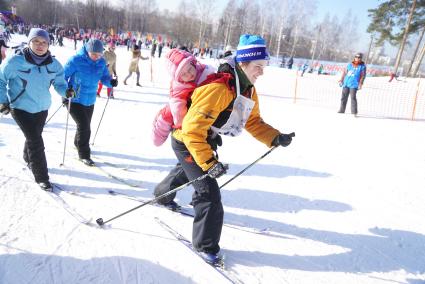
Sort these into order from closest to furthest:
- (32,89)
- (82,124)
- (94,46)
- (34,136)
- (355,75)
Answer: (32,89)
(34,136)
(94,46)
(82,124)
(355,75)

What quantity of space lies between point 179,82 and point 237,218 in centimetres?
173

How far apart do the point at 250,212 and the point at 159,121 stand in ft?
5.35

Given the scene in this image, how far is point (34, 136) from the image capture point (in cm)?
358

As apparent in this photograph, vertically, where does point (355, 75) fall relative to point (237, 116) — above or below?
above

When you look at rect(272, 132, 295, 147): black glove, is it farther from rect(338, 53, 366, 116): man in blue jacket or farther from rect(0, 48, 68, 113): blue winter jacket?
rect(338, 53, 366, 116): man in blue jacket

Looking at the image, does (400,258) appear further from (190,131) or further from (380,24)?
(380,24)

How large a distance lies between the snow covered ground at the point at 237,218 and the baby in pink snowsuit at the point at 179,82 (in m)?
1.15

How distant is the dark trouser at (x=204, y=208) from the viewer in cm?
267

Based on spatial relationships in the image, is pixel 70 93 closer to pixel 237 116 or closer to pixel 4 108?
pixel 4 108

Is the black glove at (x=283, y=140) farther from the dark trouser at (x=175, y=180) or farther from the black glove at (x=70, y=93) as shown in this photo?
the black glove at (x=70, y=93)

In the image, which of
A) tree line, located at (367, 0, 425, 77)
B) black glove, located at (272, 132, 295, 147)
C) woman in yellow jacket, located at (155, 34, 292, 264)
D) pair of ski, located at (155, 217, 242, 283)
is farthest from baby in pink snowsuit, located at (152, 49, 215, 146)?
tree line, located at (367, 0, 425, 77)

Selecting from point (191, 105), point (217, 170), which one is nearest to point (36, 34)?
point (191, 105)

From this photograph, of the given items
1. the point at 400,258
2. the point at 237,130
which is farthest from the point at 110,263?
the point at 400,258

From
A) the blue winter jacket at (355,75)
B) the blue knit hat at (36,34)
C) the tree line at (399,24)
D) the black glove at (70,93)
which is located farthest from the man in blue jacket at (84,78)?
the tree line at (399,24)
